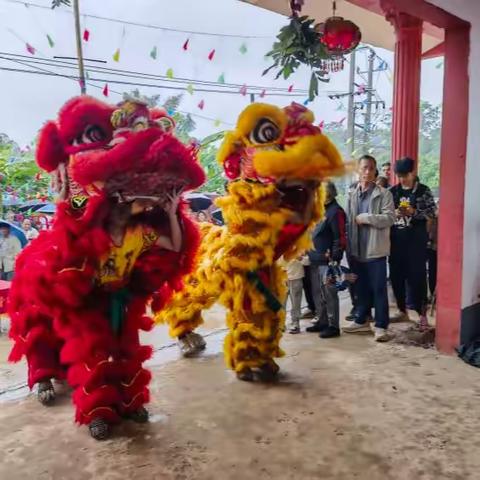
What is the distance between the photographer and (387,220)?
12.6 feet

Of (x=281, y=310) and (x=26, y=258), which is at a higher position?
(x=26, y=258)

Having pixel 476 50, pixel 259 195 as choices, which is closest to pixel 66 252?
pixel 259 195

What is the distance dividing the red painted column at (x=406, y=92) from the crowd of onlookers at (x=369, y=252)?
1377 millimetres

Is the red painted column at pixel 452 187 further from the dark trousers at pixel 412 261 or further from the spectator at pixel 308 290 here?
the spectator at pixel 308 290

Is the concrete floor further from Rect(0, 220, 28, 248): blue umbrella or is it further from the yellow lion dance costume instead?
Rect(0, 220, 28, 248): blue umbrella

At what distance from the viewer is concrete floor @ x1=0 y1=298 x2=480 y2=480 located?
7.15ft

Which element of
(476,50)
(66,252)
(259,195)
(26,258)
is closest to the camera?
(66,252)

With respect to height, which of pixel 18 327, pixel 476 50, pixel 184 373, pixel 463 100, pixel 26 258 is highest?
pixel 476 50

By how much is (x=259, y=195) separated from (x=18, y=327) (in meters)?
1.43

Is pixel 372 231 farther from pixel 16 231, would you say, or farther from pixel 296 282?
pixel 16 231

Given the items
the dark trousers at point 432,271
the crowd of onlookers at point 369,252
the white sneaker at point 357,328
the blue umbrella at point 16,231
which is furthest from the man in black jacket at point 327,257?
the blue umbrella at point 16,231

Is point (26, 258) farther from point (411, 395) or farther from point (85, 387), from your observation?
point (411, 395)

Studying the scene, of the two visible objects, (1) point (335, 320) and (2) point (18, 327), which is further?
(1) point (335, 320)

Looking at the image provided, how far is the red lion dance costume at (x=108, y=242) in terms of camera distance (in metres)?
2.33
